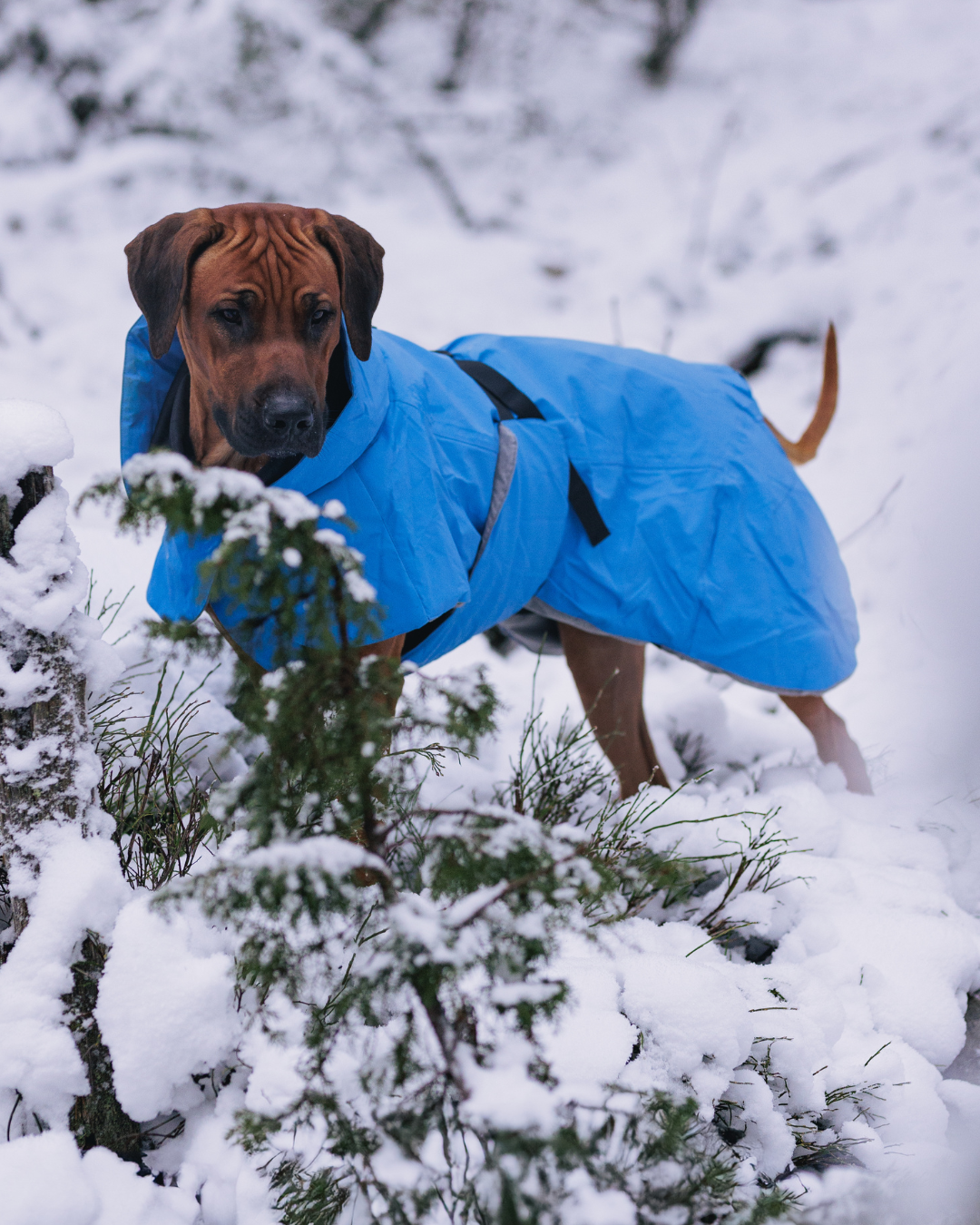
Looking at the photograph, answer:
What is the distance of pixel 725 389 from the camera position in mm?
2482

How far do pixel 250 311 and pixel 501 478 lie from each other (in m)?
0.65

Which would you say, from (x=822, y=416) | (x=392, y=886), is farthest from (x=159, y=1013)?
(x=822, y=416)

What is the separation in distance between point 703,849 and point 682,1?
22.1 feet

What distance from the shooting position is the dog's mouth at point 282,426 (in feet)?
5.58

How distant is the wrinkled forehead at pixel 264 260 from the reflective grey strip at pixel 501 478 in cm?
50

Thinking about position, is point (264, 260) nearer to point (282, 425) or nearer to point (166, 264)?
point (166, 264)

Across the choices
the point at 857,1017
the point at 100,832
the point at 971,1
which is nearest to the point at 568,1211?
the point at 100,832

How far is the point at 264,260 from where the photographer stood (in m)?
1.81

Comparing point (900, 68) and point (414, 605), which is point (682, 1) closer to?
point (900, 68)

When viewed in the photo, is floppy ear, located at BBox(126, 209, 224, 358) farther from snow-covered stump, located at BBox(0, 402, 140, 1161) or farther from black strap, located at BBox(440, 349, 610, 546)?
black strap, located at BBox(440, 349, 610, 546)

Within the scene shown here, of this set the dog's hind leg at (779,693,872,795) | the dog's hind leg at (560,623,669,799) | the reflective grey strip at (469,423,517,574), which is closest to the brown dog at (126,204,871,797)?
the reflective grey strip at (469,423,517,574)

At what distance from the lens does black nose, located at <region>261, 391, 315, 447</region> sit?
1696mm

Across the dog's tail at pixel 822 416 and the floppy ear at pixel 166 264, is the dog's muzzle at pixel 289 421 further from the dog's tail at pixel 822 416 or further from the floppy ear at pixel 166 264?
the dog's tail at pixel 822 416

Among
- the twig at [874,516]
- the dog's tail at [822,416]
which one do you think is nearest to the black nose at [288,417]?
the dog's tail at [822,416]
